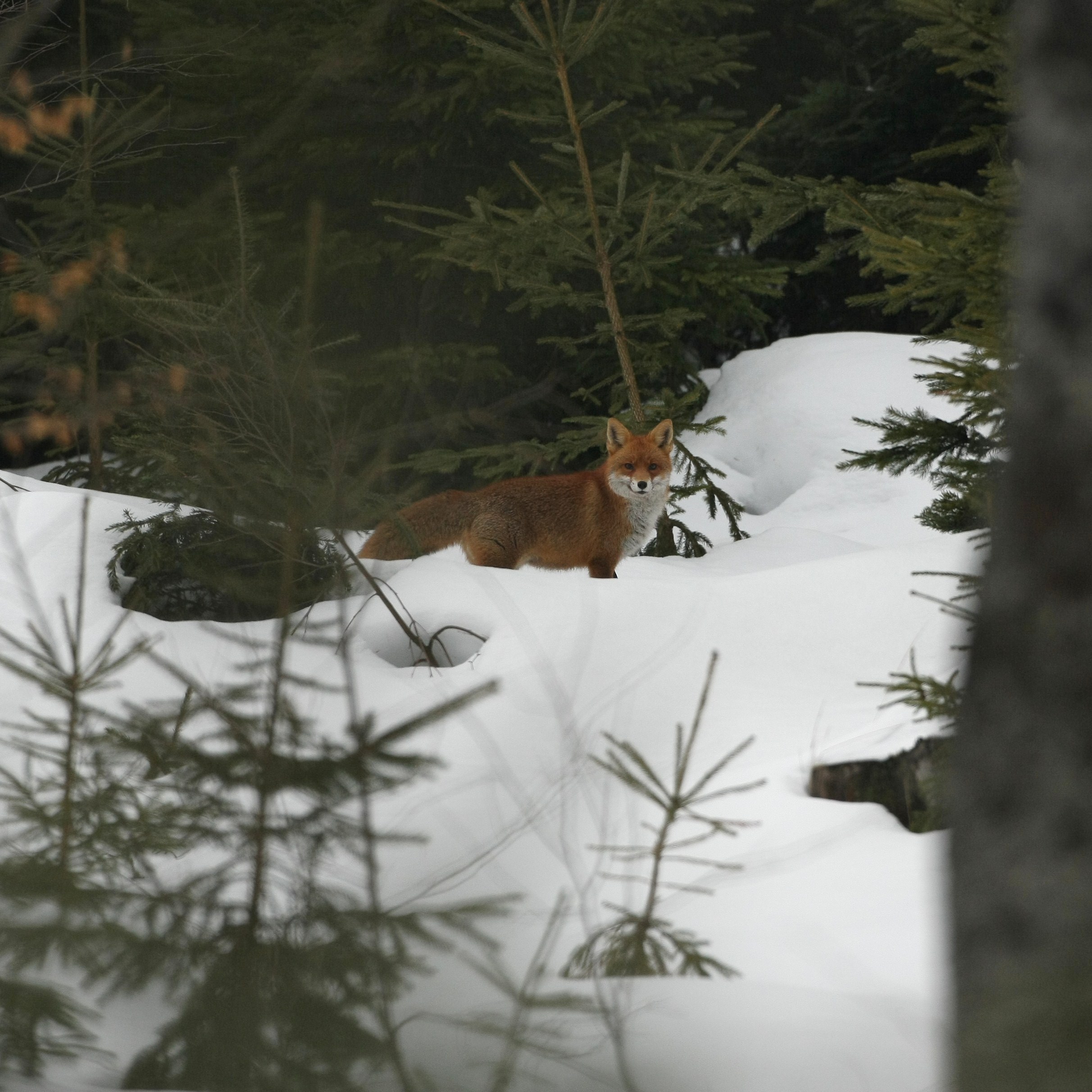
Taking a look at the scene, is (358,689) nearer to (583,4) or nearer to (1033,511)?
(1033,511)

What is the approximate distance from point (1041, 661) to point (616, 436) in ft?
20.3

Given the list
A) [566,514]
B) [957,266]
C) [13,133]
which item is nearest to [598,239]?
[566,514]

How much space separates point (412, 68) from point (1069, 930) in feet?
35.0

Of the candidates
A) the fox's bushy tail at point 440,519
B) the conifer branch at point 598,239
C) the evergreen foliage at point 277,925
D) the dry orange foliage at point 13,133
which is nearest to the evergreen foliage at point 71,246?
the dry orange foliage at point 13,133

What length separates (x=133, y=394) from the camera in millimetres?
9570

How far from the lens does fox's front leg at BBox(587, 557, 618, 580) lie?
7527mm

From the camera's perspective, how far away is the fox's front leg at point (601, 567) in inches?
296

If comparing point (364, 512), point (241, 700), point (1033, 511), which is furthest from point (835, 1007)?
point (364, 512)

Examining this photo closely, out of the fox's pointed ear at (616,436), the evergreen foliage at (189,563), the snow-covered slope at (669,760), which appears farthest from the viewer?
the fox's pointed ear at (616,436)

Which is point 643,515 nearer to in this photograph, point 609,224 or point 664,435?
point 664,435

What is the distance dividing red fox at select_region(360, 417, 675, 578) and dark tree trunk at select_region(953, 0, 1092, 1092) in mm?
5668

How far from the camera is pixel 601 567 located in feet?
24.8

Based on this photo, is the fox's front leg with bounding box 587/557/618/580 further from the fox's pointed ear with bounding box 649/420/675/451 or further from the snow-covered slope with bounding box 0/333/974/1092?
the fox's pointed ear with bounding box 649/420/675/451

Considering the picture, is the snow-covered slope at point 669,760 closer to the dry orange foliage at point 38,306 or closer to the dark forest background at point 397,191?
the dry orange foliage at point 38,306
